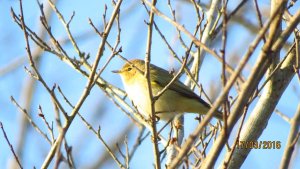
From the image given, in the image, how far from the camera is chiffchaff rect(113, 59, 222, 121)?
548 centimetres

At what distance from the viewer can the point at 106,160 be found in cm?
777

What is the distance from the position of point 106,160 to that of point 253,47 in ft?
19.7

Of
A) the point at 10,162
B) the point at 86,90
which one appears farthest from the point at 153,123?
the point at 10,162

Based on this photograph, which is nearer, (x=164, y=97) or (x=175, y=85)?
(x=175, y=85)

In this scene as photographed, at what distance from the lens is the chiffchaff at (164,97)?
5484 mm

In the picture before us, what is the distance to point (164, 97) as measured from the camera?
5.73 meters
